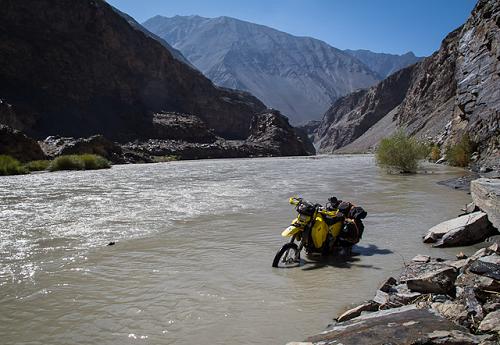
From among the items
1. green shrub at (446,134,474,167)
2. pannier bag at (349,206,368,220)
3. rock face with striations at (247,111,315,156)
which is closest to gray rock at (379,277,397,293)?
pannier bag at (349,206,368,220)

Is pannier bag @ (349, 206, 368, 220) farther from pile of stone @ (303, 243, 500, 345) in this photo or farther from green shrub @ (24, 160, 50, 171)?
green shrub @ (24, 160, 50, 171)

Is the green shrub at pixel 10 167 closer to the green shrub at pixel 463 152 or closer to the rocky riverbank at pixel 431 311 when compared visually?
the rocky riverbank at pixel 431 311

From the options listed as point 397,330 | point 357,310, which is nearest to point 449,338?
point 397,330

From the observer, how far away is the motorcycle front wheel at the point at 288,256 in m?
7.55

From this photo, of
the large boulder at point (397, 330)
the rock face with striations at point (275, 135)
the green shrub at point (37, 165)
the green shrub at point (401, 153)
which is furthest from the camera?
the rock face with striations at point (275, 135)

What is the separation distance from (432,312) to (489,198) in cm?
583

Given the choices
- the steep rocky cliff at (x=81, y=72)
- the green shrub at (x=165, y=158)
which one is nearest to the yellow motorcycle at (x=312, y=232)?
the green shrub at (x=165, y=158)

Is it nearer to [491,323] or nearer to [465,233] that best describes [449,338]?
[491,323]

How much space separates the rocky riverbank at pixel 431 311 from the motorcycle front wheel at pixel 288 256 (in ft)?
6.34

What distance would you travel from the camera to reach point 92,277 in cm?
691

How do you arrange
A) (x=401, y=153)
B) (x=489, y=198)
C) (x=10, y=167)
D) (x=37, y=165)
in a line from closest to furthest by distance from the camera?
(x=489, y=198) → (x=401, y=153) → (x=10, y=167) → (x=37, y=165)

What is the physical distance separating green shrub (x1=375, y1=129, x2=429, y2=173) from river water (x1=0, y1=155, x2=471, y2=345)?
17074mm

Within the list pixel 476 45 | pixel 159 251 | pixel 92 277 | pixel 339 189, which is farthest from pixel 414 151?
pixel 92 277

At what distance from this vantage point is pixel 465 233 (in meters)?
8.55
